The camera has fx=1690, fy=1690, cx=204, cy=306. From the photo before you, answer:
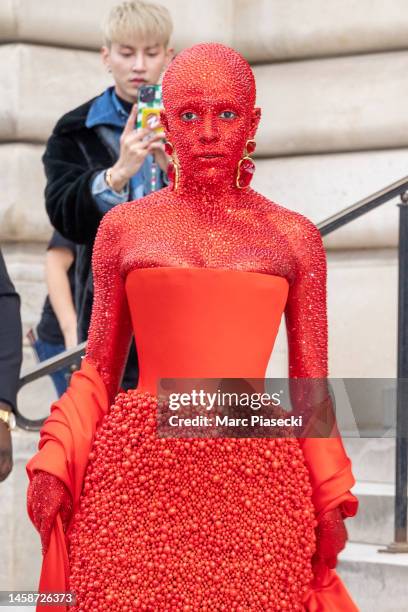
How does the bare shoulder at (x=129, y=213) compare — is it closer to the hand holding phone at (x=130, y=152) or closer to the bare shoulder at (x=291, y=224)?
the bare shoulder at (x=291, y=224)

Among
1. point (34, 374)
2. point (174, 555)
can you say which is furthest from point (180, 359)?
point (34, 374)

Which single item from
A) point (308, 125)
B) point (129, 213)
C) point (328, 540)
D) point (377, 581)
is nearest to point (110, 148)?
point (129, 213)

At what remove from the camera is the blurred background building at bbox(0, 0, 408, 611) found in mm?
7664

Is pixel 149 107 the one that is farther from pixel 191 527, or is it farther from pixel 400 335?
pixel 191 527

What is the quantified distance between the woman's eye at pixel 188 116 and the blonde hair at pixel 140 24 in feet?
5.28

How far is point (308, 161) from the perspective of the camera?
795cm

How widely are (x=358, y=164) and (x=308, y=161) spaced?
0.28 metres

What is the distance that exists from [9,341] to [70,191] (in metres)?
1.02

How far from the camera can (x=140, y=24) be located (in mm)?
5652

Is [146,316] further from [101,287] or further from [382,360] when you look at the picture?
[382,360]

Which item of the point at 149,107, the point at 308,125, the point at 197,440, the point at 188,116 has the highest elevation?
the point at 308,125

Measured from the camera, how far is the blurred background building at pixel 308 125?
7664 mm

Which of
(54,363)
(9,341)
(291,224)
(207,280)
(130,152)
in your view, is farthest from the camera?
(54,363)

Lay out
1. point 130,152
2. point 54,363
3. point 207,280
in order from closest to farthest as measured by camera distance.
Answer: point 207,280 → point 130,152 → point 54,363
